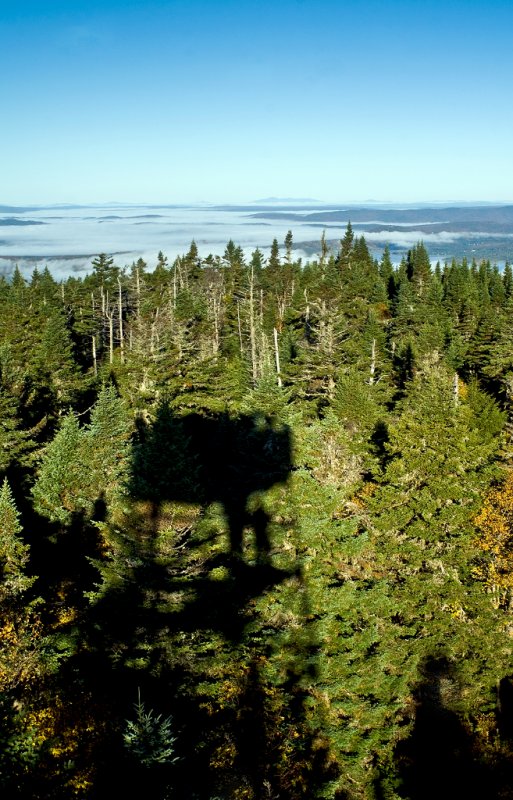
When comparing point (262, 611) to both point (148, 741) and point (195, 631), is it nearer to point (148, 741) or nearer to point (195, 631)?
point (195, 631)

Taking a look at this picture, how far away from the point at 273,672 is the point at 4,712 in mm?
8671

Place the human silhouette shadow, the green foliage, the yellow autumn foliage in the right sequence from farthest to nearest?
the yellow autumn foliage, the human silhouette shadow, the green foliage

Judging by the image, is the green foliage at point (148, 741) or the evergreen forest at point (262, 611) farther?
the evergreen forest at point (262, 611)

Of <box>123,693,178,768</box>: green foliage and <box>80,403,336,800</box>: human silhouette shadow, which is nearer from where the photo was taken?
<box>123,693,178,768</box>: green foliage

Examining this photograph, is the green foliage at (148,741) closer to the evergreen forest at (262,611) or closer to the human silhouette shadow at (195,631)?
the evergreen forest at (262,611)

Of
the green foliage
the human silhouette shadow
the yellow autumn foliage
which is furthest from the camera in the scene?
the yellow autumn foliage

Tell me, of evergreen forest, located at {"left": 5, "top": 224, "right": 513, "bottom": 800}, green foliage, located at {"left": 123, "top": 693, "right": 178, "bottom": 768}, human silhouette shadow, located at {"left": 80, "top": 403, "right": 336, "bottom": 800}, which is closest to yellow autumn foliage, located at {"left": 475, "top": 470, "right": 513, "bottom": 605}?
evergreen forest, located at {"left": 5, "top": 224, "right": 513, "bottom": 800}

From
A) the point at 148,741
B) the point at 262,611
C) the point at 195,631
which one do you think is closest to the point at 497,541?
the point at 262,611

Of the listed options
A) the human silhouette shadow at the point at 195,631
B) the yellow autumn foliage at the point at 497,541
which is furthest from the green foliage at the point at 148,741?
the yellow autumn foliage at the point at 497,541

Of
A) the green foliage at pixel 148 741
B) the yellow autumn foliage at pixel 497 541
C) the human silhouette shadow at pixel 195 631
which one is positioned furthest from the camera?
the yellow autumn foliage at pixel 497 541

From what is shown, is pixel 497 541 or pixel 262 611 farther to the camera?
pixel 497 541

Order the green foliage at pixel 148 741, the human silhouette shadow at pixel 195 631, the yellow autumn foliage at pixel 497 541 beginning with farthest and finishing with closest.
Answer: the yellow autumn foliage at pixel 497 541 < the human silhouette shadow at pixel 195 631 < the green foliage at pixel 148 741

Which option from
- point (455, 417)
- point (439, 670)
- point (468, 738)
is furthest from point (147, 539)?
point (468, 738)

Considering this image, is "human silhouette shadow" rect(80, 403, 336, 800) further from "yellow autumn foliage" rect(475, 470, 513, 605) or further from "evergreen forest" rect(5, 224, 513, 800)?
"yellow autumn foliage" rect(475, 470, 513, 605)
